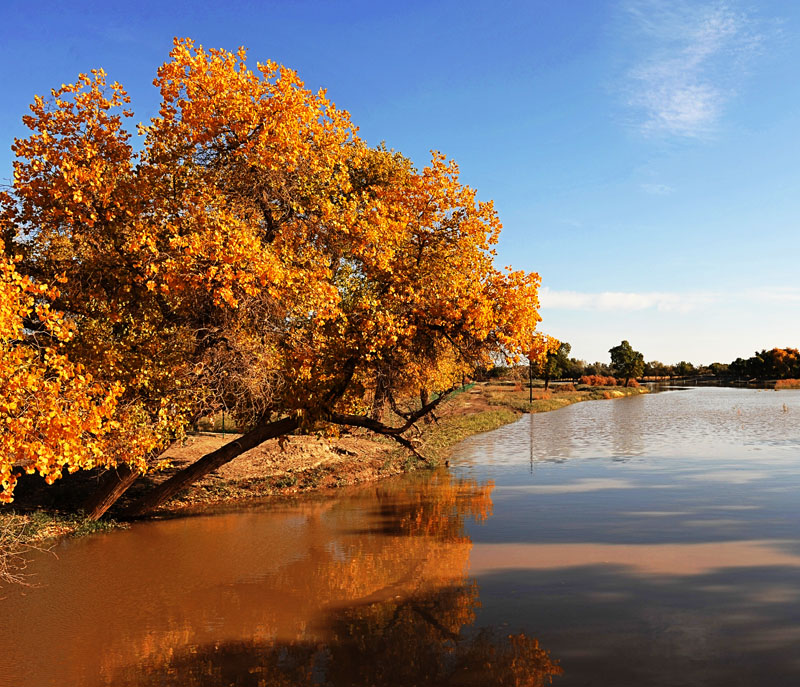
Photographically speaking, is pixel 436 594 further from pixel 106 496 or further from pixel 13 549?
pixel 106 496

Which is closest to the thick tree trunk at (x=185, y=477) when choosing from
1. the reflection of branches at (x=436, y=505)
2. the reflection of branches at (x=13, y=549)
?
the reflection of branches at (x=13, y=549)

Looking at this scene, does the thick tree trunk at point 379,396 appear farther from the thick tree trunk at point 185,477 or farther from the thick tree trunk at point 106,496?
the thick tree trunk at point 106,496

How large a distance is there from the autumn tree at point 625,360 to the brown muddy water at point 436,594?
305ft

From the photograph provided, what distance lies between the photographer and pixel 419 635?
9.59 m

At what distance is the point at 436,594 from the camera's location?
11469mm

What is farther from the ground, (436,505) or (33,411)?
(33,411)

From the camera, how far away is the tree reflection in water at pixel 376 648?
326 inches

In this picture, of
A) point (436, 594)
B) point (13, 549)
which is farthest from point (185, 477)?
point (436, 594)

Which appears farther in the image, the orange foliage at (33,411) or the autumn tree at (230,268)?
the autumn tree at (230,268)

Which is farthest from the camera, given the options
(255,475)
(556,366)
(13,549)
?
(556,366)

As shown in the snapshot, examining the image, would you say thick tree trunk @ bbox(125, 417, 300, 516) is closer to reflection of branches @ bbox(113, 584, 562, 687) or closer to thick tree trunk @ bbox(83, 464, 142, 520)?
thick tree trunk @ bbox(83, 464, 142, 520)

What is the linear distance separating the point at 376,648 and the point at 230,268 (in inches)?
312

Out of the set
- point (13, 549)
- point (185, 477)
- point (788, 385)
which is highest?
point (788, 385)

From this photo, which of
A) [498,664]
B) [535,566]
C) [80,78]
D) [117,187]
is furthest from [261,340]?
[498,664]
